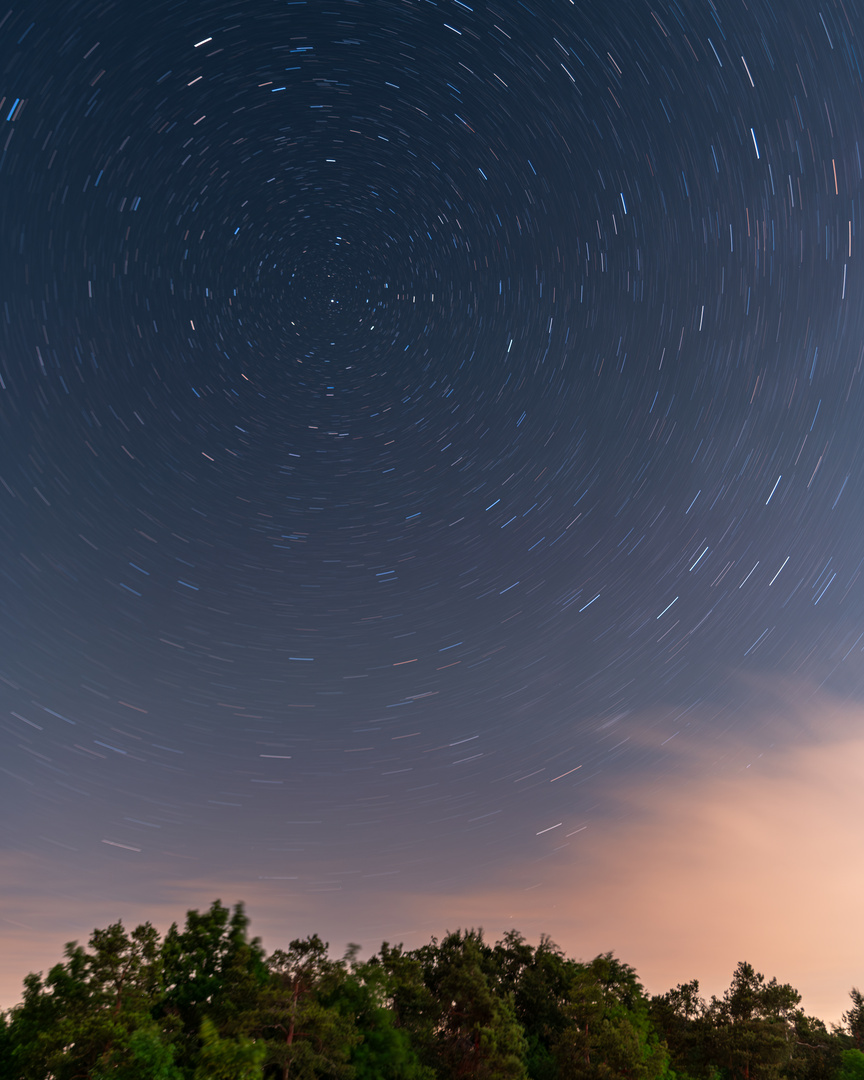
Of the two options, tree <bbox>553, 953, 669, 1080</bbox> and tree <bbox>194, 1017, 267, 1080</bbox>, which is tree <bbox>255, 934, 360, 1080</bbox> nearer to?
tree <bbox>194, 1017, 267, 1080</bbox>

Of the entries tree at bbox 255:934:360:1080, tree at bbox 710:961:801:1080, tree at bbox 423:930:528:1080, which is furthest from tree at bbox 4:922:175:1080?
tree at bbox 710:961:801:1080

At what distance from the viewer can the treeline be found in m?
24.3

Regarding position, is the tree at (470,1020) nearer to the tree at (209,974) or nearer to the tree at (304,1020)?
the tree at (304,1020)

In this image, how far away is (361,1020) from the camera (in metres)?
31.4

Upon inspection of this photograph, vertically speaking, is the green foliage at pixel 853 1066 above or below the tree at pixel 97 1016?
below

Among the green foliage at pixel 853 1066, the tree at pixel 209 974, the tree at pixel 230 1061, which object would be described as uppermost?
the tree at pixel 209 974

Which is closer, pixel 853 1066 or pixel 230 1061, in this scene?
pixel 230 1061

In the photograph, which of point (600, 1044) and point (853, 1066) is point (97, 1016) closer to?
point (600, 1044)

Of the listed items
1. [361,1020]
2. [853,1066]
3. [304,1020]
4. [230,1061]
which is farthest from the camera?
[853,1066]

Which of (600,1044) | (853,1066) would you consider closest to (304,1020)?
(600,1044)

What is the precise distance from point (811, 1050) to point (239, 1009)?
159 ft

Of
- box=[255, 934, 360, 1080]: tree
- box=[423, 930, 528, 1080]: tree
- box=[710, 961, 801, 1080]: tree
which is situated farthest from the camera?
box=[710, 961, 801, 1080]: tree

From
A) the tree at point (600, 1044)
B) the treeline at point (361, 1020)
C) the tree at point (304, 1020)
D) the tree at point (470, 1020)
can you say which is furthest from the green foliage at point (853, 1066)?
the tree at point (304, 1020)

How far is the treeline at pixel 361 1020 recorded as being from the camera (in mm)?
24312
